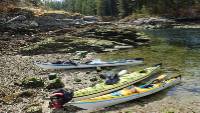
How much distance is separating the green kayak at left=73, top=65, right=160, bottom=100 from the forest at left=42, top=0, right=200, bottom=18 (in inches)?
2973

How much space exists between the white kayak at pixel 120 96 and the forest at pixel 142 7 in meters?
78.4

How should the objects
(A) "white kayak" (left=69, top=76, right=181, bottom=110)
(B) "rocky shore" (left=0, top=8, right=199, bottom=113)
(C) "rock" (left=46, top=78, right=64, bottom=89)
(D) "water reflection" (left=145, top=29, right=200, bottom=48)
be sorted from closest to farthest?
(A) "white kayak" (left=69, top=76, right=181, bottom=110)
(B) "rocky shore" (left=0, top=8, right=199, bottom=113)
(C) "rock" (left=46, top=78, right=64, bottom=89)
(D) "water reflection" (left=145, top=29, right=200, bottom=48)

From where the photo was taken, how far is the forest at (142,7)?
325ft

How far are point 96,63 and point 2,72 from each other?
8.69m

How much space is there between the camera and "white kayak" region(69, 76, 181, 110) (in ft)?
57.6

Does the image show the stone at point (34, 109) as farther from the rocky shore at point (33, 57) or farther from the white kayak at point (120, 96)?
the white kayak at point (120, 96)

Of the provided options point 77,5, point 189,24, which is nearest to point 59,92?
point 189,24

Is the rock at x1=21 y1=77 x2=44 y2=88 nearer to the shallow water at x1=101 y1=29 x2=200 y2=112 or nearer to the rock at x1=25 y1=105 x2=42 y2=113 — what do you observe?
the rock at x1=25 y1=105 x2=42 y2=113

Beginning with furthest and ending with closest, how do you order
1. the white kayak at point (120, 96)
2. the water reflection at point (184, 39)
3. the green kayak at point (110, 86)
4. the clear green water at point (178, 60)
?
1. the water reflection at point (184, 39)
2. the clear green water at point (178, 60)
3. the green kayak at point (110, 86)
4. the white kayak at point (120, 96)

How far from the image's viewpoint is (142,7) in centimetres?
11438

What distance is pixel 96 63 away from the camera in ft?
98.9

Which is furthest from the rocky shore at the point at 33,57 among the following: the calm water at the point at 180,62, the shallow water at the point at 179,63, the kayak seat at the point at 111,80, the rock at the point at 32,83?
the kayak seat at the point at 111,80

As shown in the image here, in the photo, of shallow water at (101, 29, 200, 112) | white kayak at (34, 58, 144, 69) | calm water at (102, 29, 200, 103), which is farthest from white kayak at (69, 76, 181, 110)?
white kayak at (34, 58, 144, 69)

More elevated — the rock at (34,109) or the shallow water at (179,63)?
the rock at (34,109)
